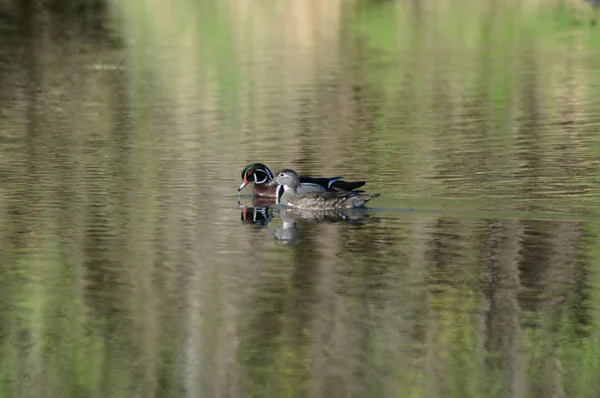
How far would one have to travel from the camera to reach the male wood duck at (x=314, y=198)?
47.5 ft

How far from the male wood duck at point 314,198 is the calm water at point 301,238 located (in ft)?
0.85

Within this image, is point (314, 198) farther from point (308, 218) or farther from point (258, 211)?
point (258, 211)

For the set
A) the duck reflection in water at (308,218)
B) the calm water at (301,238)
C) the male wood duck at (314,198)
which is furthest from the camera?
the male wood duck at (314,198)

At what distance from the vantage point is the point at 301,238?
13320mm

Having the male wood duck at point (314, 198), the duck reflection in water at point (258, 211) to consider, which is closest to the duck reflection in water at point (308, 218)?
the male wood duck at point (314, 198)

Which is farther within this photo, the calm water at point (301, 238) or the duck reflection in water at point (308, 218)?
the duck reflection in water at point (308, 218)

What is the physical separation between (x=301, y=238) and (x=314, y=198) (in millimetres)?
1548

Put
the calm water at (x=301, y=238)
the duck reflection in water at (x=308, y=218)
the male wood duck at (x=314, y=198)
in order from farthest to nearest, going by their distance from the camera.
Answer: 1. the male wood duck at (x=314, y=198)
2. the duck reflection in water at (x=308, y=218)
3. the calm water at (x=301, y=238)

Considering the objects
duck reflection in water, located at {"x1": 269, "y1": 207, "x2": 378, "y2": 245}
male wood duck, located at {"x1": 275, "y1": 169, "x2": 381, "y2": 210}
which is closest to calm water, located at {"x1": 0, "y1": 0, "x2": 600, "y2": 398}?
duck reflection in water, located at {"x1": 269, "y1": 207, "x2": 378, "y2": 245}

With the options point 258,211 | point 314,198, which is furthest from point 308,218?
point 258,211

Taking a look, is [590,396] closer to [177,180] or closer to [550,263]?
[550,263]

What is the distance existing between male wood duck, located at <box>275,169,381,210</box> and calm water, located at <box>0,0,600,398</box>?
259 millimetres

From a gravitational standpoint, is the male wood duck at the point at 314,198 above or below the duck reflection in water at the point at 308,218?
above

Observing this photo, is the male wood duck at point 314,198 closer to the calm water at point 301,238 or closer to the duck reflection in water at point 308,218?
the duck reflection in water at point 308,218
